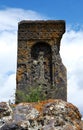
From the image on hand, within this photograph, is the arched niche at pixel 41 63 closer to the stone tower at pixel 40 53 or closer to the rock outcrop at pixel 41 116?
the stone tower at pixel 40 53

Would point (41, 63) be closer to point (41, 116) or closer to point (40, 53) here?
point (40, 53)

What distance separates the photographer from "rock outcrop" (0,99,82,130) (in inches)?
180

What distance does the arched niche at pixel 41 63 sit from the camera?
14352 millimetres

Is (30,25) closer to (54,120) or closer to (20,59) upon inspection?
(20,59)

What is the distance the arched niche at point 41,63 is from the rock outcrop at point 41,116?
9219mm

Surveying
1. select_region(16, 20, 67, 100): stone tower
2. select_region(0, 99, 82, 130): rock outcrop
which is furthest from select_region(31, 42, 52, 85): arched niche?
select_region(0, 99, 82, 130): rock outcrop

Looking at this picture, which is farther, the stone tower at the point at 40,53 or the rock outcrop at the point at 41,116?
the stone tower at the point at 40,53

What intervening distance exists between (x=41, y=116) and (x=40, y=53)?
10.2 metres

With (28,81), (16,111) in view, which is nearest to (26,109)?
(16,111)

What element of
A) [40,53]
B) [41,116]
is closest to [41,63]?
[40,53]

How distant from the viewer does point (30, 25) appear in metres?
14.7

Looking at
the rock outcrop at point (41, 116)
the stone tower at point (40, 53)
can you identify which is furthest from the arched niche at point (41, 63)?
the rock outcrop at point (41, 116)

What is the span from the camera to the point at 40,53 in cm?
1484

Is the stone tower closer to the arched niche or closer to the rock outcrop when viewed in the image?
the arched niche
